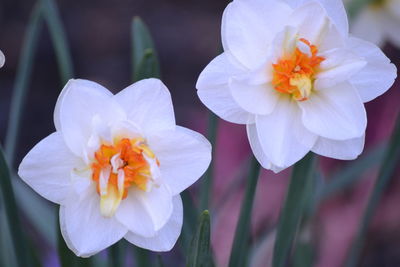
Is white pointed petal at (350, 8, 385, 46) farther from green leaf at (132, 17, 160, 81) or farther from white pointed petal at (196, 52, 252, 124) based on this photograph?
white pointed petal at (196, 52, 252, 124)

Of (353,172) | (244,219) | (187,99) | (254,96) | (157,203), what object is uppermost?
(254,96)

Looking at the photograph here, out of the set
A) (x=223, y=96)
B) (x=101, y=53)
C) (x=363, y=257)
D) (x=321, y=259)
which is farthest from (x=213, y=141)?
(x=101, y=53)

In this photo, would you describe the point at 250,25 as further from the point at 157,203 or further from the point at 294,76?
the point at 157,203

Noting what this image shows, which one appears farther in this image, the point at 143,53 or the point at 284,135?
the point at 143,53

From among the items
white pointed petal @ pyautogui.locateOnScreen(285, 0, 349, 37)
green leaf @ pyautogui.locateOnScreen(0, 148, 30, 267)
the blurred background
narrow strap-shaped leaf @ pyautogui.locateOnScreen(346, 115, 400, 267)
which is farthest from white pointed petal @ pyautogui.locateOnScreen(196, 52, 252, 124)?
the blurred background

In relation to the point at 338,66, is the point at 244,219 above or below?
below

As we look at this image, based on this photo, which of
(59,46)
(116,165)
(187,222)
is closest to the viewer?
(116,165)

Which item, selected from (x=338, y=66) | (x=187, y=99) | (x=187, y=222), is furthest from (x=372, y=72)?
(x=187, y=99)
